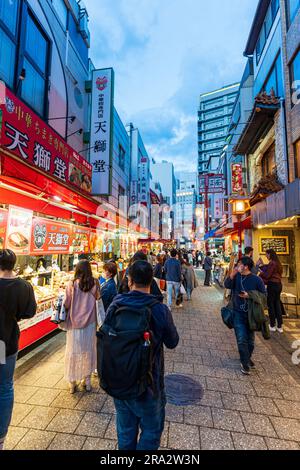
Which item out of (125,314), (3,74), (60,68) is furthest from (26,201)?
(60,68)

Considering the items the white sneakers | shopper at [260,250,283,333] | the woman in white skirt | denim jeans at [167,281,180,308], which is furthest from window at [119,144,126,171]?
the woman in white skirt

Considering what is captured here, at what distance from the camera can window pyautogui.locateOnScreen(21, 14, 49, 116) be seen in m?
8.87

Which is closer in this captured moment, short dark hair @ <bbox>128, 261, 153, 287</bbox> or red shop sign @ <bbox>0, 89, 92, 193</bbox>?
short dark hair @ <bbox>128, 261, 153, 287</bbox>

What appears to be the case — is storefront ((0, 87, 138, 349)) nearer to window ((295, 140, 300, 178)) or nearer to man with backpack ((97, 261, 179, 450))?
man with backpack ((97, 261, 179, 450))

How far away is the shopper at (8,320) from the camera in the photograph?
240 centimetres

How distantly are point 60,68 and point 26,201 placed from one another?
982cm

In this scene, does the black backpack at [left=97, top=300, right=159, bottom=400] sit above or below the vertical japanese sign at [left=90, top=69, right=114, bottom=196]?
below

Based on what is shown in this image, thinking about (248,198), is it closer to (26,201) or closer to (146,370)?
(26,201)

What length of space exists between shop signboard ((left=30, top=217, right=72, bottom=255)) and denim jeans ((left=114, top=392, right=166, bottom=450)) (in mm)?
4056

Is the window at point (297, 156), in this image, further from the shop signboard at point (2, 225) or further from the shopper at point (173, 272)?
the shop signboard at point (2, 225)

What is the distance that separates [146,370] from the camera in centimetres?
179

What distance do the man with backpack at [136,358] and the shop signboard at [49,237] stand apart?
12.7 ft

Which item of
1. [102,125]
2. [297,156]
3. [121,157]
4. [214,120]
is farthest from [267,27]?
[214,120]
